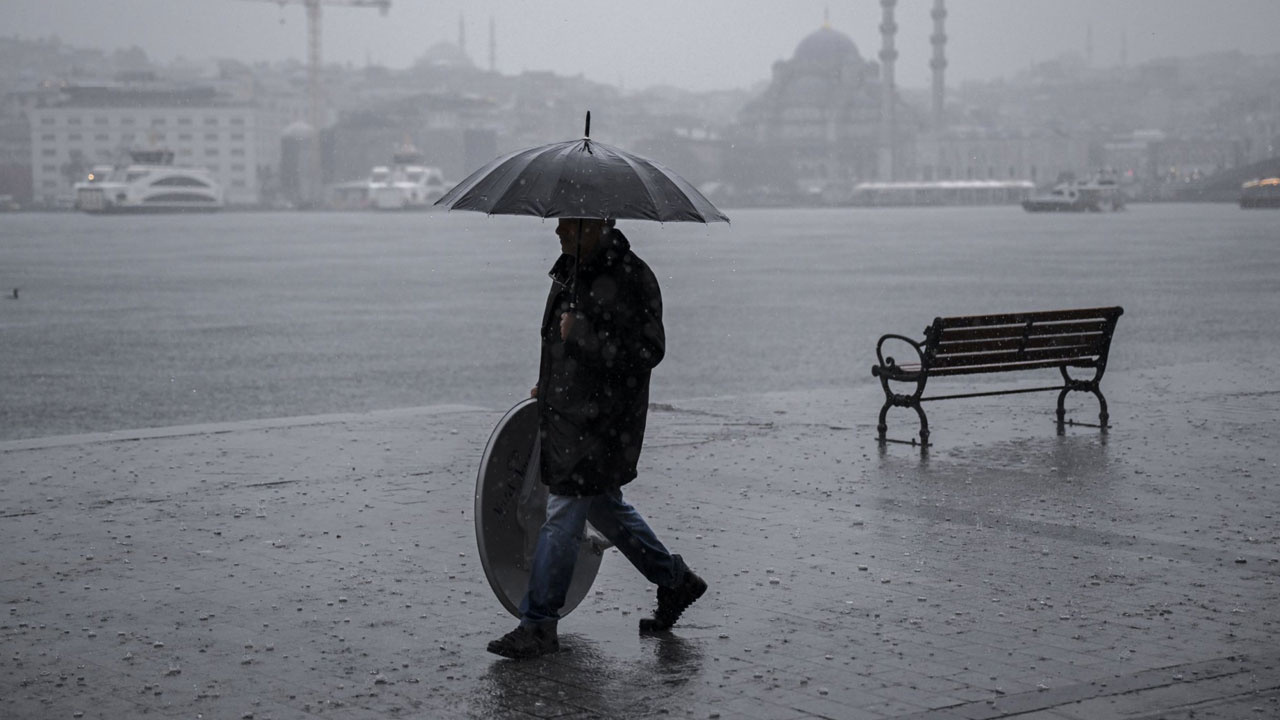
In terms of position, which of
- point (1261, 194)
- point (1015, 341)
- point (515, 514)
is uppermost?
point (1261, 194)

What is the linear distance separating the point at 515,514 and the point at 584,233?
38.4 inches

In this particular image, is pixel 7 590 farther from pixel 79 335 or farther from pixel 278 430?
pixel 79 335

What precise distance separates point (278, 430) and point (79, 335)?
27027 millimetres

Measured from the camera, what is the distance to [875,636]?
5652mm

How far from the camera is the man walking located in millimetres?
5328

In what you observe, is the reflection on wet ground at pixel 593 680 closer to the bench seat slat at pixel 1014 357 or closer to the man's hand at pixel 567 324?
the man's hand at pixel 567 324

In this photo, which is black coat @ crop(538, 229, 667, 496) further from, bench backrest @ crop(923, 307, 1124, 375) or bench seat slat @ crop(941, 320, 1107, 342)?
bench seat slat @ crop(941, 320, 1107, 342)

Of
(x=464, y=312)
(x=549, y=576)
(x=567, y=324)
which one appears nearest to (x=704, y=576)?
(x=549, y=576)

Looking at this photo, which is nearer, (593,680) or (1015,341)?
(593,680)

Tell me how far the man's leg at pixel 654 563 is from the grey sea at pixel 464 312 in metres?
11.1

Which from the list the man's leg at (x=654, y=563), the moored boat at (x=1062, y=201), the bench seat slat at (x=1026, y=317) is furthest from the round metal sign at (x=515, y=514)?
the moored boat at (x=1062, y=201)

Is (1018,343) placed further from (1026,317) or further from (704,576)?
(704,576)

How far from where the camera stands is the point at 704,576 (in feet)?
21.8

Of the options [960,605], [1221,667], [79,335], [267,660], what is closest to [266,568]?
[267,660]
